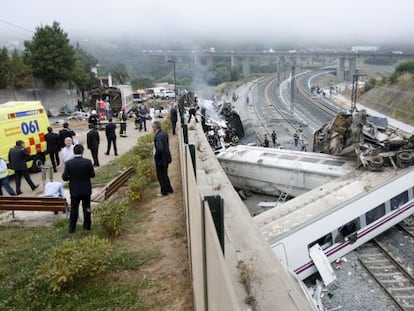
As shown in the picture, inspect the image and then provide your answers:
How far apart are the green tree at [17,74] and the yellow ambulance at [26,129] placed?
23520 millimetres

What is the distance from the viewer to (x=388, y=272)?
1270 cm

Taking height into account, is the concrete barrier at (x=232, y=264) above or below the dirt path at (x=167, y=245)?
above

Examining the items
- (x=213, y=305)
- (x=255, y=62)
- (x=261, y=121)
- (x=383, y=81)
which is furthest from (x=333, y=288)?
(x=255, y=62)

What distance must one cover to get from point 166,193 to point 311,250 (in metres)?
5.29

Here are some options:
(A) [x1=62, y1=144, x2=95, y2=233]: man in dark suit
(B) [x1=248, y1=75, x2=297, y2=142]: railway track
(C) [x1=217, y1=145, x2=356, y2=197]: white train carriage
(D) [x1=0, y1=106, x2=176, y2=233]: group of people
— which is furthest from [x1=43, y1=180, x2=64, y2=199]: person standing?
(B) [x1=248, y1=75, x2=297, y2=142]: railway track

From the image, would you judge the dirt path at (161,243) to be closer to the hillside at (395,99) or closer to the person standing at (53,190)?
the person standing at (53,190)

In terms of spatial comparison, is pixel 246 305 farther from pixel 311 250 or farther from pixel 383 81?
pixel 383 81

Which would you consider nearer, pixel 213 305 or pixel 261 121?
pixel 213 305

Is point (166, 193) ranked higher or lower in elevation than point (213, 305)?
lower

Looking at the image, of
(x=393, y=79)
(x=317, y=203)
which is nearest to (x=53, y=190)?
(x=317, y=203)

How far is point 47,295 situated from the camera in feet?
18.3

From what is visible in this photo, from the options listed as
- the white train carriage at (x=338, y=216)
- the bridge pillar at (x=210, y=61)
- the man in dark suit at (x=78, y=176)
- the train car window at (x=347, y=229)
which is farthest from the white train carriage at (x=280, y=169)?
the bridge pillar at (x=210, y=61)

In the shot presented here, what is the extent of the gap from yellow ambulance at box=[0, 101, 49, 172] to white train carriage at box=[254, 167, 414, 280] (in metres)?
7.97

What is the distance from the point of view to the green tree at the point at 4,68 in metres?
34.3
